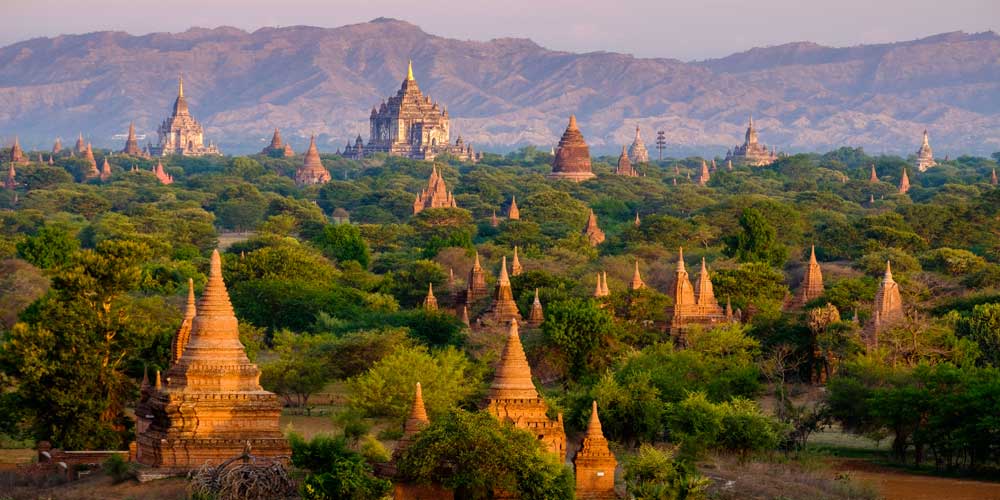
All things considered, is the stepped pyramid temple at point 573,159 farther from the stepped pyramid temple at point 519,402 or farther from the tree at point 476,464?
the tree at point 476,464

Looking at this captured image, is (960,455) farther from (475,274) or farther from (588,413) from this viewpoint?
(475,274)

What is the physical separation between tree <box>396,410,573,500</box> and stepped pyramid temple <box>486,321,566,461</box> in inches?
86.4

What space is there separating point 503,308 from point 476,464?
30321mm

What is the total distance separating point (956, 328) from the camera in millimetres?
60062

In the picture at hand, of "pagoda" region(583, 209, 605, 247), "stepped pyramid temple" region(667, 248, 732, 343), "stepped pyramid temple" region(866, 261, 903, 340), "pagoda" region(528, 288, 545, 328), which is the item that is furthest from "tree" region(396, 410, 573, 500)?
"pagoda" region(583, 209, 605, 247)

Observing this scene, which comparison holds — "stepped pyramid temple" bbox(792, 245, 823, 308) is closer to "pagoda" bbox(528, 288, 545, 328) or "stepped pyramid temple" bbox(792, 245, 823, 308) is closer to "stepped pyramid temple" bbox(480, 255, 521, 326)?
"stepped pyramid temple" bbox(480, 255, 521, 326)

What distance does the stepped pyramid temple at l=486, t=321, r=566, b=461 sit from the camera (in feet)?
127

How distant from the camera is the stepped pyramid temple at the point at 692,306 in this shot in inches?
2559

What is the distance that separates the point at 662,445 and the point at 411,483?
11111mm

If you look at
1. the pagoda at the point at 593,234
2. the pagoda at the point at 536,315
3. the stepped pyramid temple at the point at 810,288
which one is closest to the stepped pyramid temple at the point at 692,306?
the pagoda at the point at 536,315

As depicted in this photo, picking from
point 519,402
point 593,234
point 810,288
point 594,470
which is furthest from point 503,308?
point 593,234

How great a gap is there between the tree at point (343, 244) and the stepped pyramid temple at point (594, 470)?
6446 centimetres

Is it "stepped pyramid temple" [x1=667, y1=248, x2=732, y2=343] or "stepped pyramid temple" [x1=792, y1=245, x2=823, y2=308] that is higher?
"stepped pyramid temple" [x1=667, y1=248, x2=732, y2=343]

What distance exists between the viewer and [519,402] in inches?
1533
